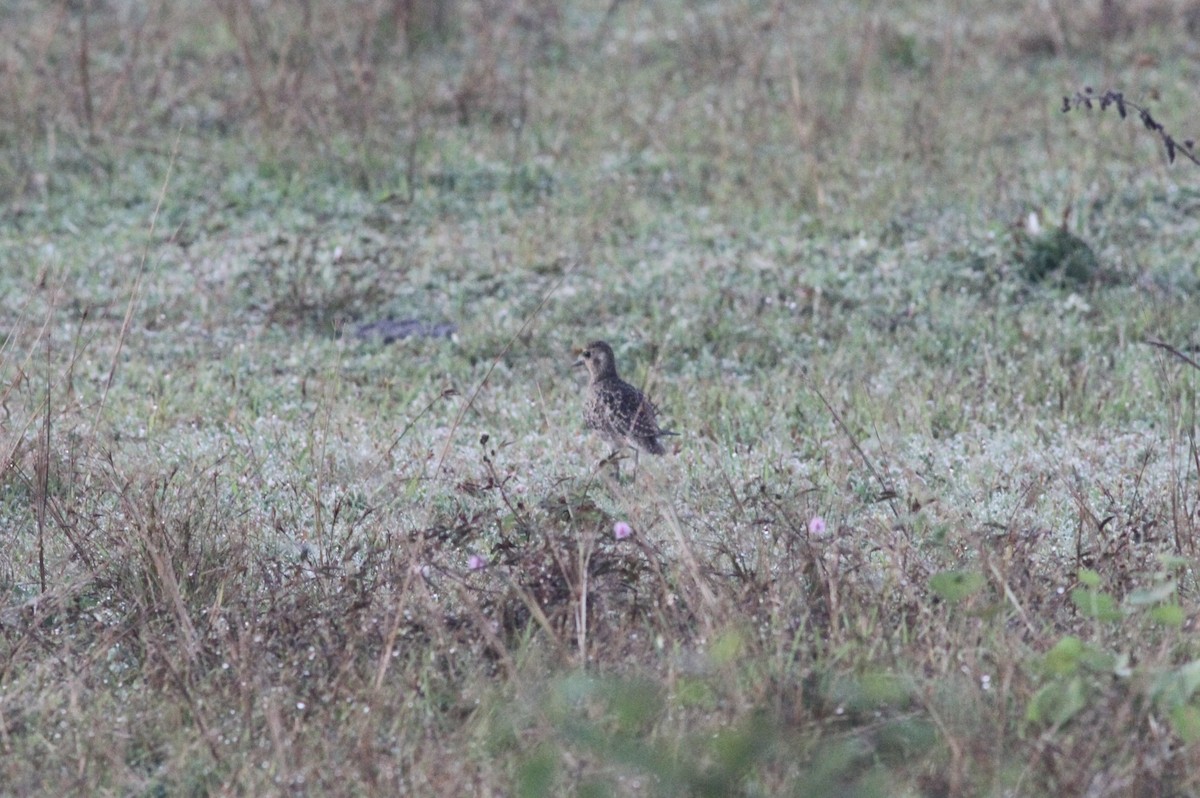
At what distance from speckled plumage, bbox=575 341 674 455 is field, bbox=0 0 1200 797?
0.14 m

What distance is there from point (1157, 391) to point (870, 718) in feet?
12.2

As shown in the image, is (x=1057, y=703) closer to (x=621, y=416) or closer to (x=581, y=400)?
Answer: (x=621, y=416)

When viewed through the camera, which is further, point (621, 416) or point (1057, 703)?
point (621, 416)

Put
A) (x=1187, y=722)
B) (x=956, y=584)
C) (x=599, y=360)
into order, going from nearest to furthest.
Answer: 1. (x=1187, y=722)
2. (x=956, y=584)
3. (x=599, y=360)

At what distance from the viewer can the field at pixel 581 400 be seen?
3352mm

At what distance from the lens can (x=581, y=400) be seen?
22.3ft

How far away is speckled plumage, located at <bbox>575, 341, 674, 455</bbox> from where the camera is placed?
548 centimetres

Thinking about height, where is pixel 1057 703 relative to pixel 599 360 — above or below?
above

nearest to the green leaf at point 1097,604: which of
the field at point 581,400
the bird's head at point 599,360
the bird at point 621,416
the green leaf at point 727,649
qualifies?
the field at point 581,400

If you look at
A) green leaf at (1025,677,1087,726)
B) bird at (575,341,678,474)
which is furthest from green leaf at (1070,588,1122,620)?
bird at (575,341,678,474)

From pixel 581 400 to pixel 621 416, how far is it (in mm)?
1179

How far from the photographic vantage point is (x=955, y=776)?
300 cm

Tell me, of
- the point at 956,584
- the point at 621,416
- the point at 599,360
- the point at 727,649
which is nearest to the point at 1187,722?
the point at 956,584

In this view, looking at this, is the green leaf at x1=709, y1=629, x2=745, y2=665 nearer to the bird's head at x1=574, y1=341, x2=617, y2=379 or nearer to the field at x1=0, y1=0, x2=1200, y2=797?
the field at x1=0, y1=0, x2=1200, y2=797
